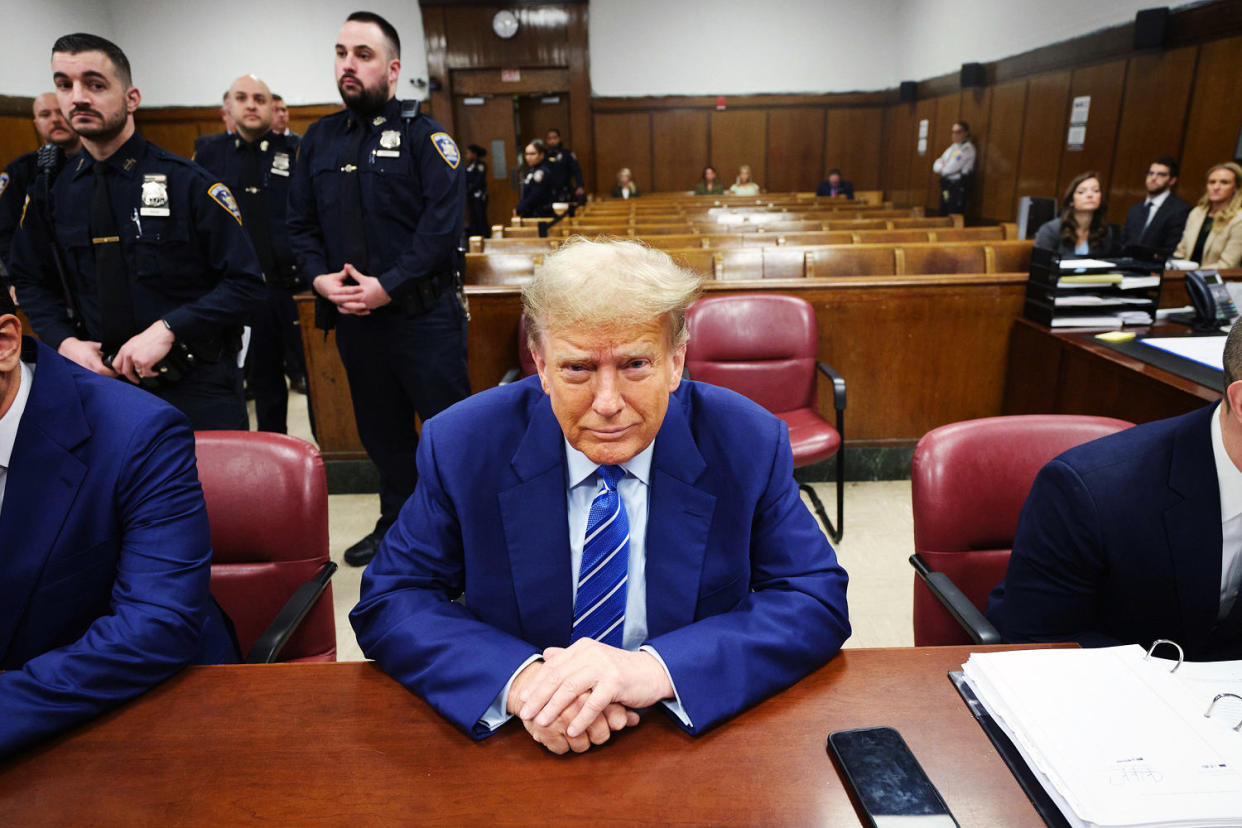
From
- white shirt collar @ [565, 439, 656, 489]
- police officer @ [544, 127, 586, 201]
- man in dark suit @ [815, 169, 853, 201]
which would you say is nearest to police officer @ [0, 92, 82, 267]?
white shirt collar @ [565, 439, 656, 489]

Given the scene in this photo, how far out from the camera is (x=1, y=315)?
1.02m

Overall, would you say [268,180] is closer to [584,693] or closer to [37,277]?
[37,277]

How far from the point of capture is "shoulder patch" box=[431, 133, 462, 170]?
252 centimetres

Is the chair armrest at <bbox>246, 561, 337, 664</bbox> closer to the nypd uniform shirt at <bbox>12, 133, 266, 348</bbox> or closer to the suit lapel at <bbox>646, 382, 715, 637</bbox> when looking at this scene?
the suit lapel at <bbox>646, 382, 715, 637</bbox>

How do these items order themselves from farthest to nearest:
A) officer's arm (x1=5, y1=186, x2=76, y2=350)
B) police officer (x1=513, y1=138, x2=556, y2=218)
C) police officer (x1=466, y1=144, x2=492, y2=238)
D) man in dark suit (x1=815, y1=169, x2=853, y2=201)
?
1. man in dark suit (x1=815, y1=169, x2=853, y2=201)
2. police officer (x1=466, y1=144, x2=492, y2=238)
3. police officer (x1=513, y1=138, x2=556, y2=218)
4. officer's arm (x1=5, y1=186, x2=76, y2=350)

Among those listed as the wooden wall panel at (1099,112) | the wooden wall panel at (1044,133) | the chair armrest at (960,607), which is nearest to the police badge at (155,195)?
the chair armrest at (960,607)

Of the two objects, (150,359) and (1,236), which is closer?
(150,359)

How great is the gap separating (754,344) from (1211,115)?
524 cm

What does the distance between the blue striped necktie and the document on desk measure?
1.61 feet

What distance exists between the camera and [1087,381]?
2.70 metres

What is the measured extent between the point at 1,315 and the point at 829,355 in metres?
2.99

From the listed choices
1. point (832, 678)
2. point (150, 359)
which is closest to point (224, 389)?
point (150, 359)

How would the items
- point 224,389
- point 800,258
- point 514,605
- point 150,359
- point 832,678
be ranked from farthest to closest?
point 800,258
point 224,389
point 150,359
point 514,605
point 832,678

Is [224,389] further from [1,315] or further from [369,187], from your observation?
[1,315]
